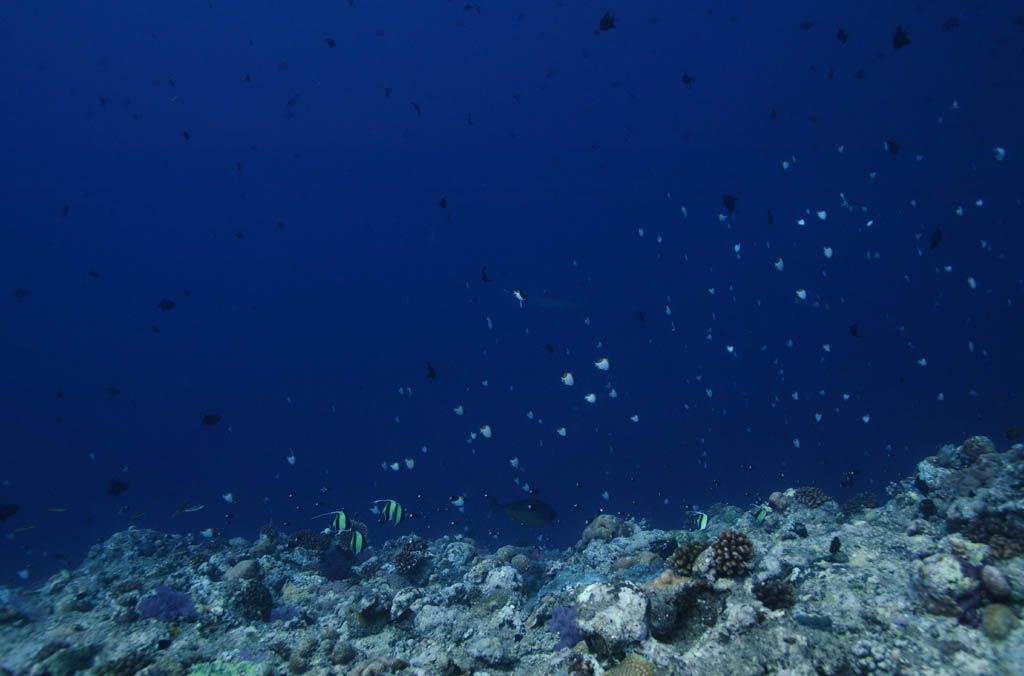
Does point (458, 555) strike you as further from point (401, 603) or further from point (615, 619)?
point (615, 619)

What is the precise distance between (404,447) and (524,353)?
2842cm

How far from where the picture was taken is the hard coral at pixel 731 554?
6.33m

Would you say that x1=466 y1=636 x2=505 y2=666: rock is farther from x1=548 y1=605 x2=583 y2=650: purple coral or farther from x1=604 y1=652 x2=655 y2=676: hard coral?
x1=604 y1=652 x2=655 y2=676: hard coral

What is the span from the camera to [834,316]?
8325 centimetres

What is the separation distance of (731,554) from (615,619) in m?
1.84

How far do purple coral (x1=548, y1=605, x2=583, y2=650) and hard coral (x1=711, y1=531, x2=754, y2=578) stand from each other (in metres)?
2.03

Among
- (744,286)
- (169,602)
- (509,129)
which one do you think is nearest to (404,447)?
(509,129)

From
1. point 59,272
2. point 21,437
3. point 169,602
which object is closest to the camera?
point 169,602

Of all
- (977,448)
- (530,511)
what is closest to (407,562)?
(530,511)

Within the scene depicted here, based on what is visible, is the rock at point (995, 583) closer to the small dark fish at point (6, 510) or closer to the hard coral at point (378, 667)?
the hard coral at point (378, 667)

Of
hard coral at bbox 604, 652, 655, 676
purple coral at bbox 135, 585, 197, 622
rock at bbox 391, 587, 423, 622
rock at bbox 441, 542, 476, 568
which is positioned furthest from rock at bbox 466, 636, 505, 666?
rock at bbox 441, 542, 476, 568

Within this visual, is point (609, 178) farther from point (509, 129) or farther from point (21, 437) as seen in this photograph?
point (21, 437)

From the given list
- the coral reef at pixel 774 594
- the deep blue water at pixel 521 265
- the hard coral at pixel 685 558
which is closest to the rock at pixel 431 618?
the hard coral at pixel 685 558

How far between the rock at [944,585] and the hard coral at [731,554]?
174 cm
